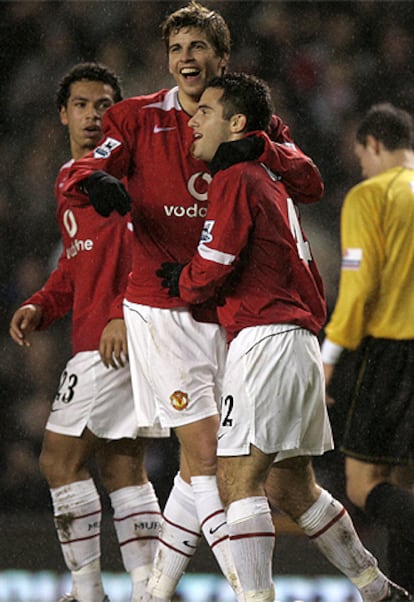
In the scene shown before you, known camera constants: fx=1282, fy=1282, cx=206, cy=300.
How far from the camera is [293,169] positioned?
355 cm

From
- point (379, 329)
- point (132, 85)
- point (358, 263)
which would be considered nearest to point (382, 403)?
point (379, 329)

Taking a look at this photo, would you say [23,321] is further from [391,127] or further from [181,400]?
[391,127]

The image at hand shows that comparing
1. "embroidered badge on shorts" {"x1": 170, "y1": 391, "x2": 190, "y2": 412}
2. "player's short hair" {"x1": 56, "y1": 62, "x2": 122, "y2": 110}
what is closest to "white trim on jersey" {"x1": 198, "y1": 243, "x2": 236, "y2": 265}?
"embroidered badge on shorts" {"x1": 170, "y1": 391, "x2": 190, "y2": 412}

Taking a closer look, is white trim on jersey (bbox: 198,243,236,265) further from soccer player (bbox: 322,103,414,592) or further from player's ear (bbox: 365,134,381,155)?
A: player's ear (bbox: 365,134,381,155)

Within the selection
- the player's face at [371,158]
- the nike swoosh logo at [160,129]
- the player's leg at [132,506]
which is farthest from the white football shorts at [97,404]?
the player's face at [371,158]

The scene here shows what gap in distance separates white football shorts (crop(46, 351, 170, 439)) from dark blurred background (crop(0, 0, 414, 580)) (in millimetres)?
2037

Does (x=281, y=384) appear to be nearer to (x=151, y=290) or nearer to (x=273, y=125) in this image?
(x=151, y=290)

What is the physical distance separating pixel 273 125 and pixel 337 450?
252 cm

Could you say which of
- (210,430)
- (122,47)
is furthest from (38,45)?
(210,430)

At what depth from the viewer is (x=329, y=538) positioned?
3592 millimetres

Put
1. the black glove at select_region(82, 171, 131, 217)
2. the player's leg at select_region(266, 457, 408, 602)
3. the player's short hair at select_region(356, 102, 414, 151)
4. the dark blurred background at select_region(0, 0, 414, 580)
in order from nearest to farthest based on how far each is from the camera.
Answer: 1. the black glove at select_region(82, 171, 131, 217)
2. the player's leg at select_region(266, 457, 408, 602)
3. the player's short hair at select_region(356, 102, 414, 151)
4. the dark blurred background at select_region(0, 0, 414, 580)

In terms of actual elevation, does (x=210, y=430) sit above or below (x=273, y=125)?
below

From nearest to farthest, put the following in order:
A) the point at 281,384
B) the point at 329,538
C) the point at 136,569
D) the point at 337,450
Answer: the point at 281,384 < the point at 329,538 < the point at 136,569 < the point at 337,450

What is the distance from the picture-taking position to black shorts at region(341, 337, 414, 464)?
461 centimetres
